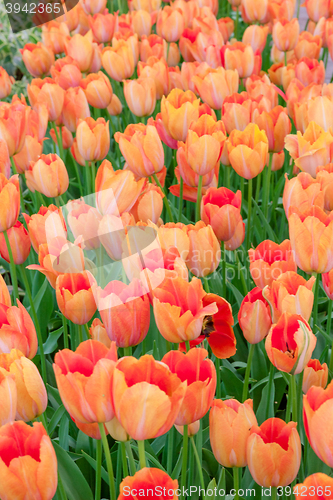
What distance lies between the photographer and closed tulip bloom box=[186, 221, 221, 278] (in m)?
0.81

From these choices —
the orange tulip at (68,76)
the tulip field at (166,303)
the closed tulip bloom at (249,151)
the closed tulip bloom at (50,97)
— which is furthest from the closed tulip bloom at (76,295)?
the orange tulip at (68,76)

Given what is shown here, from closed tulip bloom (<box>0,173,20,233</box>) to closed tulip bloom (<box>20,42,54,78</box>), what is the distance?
1.01 metres

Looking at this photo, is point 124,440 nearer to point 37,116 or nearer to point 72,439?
point 72,439

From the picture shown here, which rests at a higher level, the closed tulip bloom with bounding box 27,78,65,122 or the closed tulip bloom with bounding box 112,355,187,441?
the closed tulip bloom with bounding box 27,78,65,122

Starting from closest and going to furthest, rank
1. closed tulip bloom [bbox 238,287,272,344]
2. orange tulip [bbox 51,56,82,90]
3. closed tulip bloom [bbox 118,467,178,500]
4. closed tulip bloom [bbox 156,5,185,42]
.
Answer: closed tulip bloom [bbox 118,467,178,500], closed tulip bloom [bbox 238,287,272,344], orange tulip [bbox 51,56,82,90], closed tulip bloom [bbox 156,5,185,42]

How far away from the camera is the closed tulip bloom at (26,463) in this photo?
18.2 inches

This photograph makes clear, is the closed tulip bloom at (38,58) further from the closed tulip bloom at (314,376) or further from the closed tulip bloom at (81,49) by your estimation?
the closed tulip bloom at (314,376)

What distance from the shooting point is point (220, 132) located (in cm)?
103

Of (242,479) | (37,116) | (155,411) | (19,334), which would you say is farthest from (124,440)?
(37,116)

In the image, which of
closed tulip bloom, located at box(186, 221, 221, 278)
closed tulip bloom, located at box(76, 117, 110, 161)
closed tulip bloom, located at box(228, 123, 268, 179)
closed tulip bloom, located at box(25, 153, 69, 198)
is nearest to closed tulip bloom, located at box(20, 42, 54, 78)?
closed tulip bloom, located at box(76, 117, 110, 161)

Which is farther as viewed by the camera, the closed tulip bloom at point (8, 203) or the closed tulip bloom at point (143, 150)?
the closed tulip bloom at point (143, 150)

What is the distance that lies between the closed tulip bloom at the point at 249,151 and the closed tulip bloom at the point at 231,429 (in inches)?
24.3

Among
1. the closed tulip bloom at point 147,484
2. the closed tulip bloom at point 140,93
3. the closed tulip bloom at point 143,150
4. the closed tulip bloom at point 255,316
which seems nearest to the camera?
the closed tulip bloom at point 147,484

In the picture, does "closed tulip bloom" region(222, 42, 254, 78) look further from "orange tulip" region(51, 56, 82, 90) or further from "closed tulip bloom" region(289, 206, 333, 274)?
"closed tulip bloom" region(289, 206, 333, 274)
